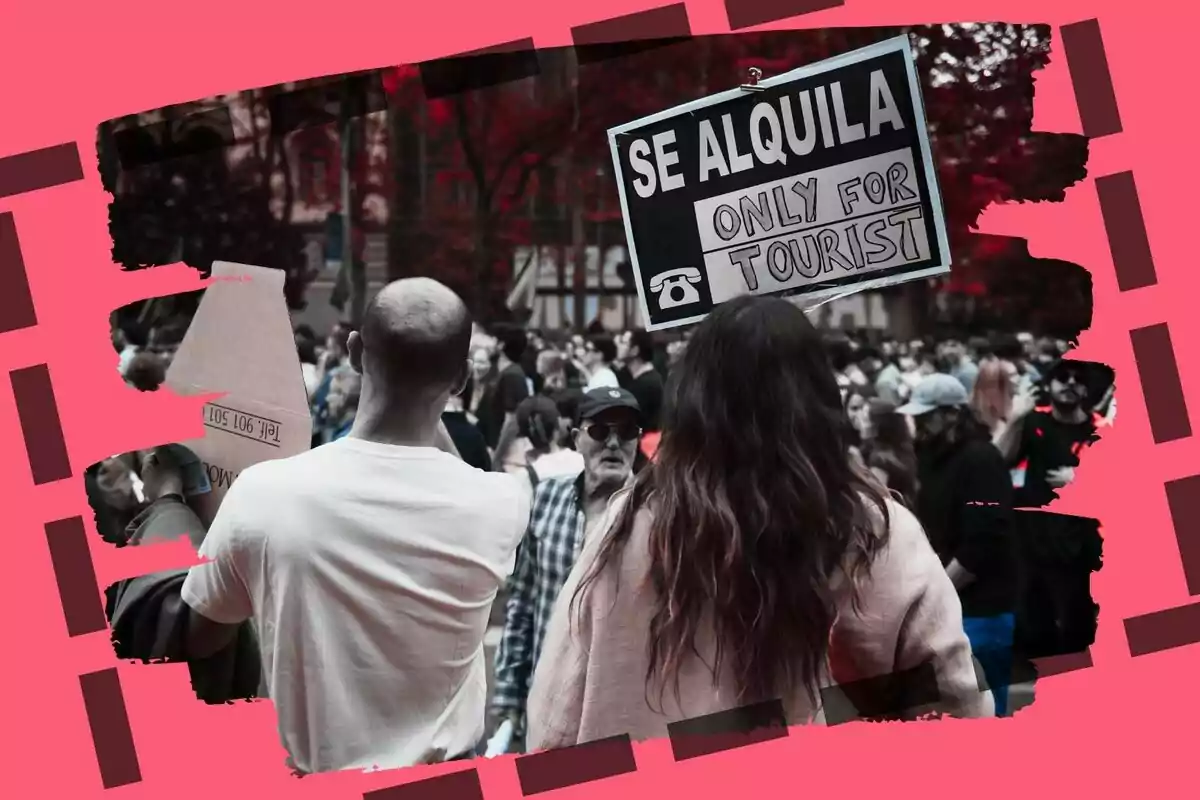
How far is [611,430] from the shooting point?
3445 mm

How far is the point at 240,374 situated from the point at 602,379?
0.96 meters

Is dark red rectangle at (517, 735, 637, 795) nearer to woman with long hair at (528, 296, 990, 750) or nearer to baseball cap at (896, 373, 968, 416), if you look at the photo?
woman with long hair at (528, 296, 990, 750)

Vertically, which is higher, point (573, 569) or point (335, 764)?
point (573, 569)

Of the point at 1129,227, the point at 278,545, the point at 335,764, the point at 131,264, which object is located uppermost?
the point at 131,264

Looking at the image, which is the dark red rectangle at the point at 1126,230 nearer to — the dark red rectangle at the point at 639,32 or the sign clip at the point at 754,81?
the sign clip at the point at 754,81

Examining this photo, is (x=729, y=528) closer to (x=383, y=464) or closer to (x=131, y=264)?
(x=383, y=464)

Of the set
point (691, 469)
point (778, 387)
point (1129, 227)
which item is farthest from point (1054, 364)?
point (691, 469)

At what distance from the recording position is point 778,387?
10.9 feet

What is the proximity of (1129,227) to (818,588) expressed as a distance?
1311 millimetres

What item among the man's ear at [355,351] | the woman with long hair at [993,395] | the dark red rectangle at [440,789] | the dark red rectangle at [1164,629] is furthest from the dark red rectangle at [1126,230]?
the dark red rectangle at [440,789]

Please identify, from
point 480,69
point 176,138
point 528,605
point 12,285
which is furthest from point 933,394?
→ point 12,285

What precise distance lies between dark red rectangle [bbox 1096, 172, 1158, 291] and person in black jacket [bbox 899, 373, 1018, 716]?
0.54 metres

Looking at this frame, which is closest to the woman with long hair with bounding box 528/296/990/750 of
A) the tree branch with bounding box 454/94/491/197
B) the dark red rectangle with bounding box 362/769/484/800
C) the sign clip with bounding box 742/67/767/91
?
the dark red rectangle with bounding box 362/769/484/800

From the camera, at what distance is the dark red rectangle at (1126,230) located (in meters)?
3.58
